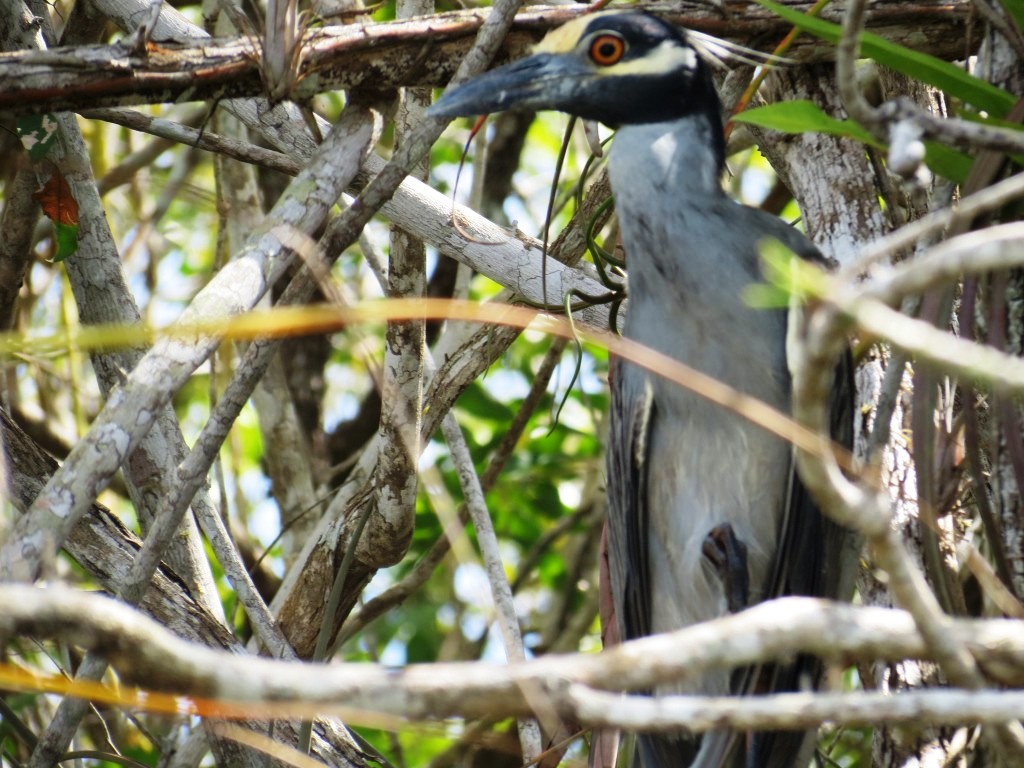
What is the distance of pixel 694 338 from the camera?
2672mm

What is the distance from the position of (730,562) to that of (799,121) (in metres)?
0.99

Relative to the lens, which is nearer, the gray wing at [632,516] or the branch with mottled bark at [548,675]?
the branch with mottled bark at [548,675]

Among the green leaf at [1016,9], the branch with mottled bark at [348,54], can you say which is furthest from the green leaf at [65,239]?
the green leaf at [1016,9]

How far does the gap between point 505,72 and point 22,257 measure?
1.71 metres

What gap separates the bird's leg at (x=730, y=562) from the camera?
2.65m

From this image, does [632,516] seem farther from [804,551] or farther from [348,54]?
[348,54]

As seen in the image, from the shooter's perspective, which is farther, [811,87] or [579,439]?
[579,439]

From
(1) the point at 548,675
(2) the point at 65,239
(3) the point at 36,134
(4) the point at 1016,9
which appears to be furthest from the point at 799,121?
(2) the point at 65,239

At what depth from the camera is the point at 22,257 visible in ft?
11.4

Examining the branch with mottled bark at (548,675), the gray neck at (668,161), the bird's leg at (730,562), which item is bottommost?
Result: the branch with mottled bark at (548,675)

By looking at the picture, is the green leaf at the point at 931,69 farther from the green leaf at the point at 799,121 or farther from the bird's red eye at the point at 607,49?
the bird's red eye at the point at 607,49

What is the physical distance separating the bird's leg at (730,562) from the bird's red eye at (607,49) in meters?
1.06

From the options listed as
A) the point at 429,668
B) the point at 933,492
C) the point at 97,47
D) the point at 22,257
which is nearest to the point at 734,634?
the point at 429,668

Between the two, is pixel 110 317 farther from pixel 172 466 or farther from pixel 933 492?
pixel 933 492
